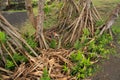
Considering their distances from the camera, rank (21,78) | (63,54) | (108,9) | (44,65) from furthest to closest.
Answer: (108,9), (63,54), (44,65), (21,78)

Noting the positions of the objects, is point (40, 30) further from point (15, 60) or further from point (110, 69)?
point (110, 69)

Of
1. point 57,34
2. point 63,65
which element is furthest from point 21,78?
point 57,34

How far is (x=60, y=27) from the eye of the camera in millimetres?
5223

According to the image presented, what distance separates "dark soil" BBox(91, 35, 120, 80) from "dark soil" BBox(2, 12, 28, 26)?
2.58 meters

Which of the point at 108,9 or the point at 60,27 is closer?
the point at 60,27

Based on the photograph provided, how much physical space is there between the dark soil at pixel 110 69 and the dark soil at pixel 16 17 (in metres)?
2.58

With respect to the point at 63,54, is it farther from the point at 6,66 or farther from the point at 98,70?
the point at 6,66

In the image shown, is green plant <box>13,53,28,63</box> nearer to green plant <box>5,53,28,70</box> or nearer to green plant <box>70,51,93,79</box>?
green plant <box>5,53,28,70</box>

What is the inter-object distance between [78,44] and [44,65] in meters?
0.90

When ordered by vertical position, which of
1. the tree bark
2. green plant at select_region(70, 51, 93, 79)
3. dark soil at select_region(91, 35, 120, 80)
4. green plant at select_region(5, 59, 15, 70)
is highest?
the tree bark

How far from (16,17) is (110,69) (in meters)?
3.38

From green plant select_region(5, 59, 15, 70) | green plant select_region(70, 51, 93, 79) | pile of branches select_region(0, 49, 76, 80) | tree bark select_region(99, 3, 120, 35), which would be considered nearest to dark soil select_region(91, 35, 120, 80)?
green plant select_region(70, 51, 93, 79)

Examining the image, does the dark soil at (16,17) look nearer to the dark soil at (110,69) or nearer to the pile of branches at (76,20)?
the pile of branches at (76,20)

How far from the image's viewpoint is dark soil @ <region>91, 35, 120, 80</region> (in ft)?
12.3
